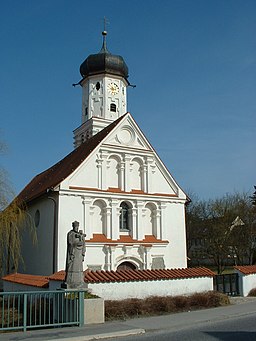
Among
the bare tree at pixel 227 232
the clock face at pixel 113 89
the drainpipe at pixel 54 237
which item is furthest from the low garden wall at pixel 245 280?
the bare tree at pixel 227 232

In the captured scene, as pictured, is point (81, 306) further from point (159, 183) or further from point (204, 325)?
point (159, 183)

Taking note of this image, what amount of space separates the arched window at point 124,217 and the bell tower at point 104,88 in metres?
9.64

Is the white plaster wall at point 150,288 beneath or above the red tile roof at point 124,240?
beneath

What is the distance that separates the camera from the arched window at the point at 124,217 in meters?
23.8

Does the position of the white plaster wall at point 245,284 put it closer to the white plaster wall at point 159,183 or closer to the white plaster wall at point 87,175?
the white plaster wall at point 159,183

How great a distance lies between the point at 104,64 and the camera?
32781 millimetres

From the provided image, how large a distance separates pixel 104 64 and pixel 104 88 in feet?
6.23

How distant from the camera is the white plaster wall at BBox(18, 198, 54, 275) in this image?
21947 millimetres

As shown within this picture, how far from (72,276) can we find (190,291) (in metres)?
5.83

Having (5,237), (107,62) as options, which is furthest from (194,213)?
(5,237)

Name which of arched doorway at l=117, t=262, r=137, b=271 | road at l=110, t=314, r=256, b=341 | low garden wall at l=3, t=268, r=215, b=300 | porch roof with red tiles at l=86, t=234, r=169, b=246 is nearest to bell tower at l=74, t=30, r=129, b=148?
porch roof with red tiles at l=86, t=234, r=169, b=246

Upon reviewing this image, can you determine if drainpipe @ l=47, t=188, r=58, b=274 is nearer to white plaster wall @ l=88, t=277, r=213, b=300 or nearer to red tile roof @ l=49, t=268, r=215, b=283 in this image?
red tile roof @ l=49, t=268, r=215, b=283

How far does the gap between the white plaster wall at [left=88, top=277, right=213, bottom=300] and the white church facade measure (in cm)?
602

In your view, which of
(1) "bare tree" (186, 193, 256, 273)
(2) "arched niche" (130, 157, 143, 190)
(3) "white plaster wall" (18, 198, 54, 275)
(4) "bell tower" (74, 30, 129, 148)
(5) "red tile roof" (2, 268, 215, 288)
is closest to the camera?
(5) "red tile roof" (2, 268, 215, 288)
